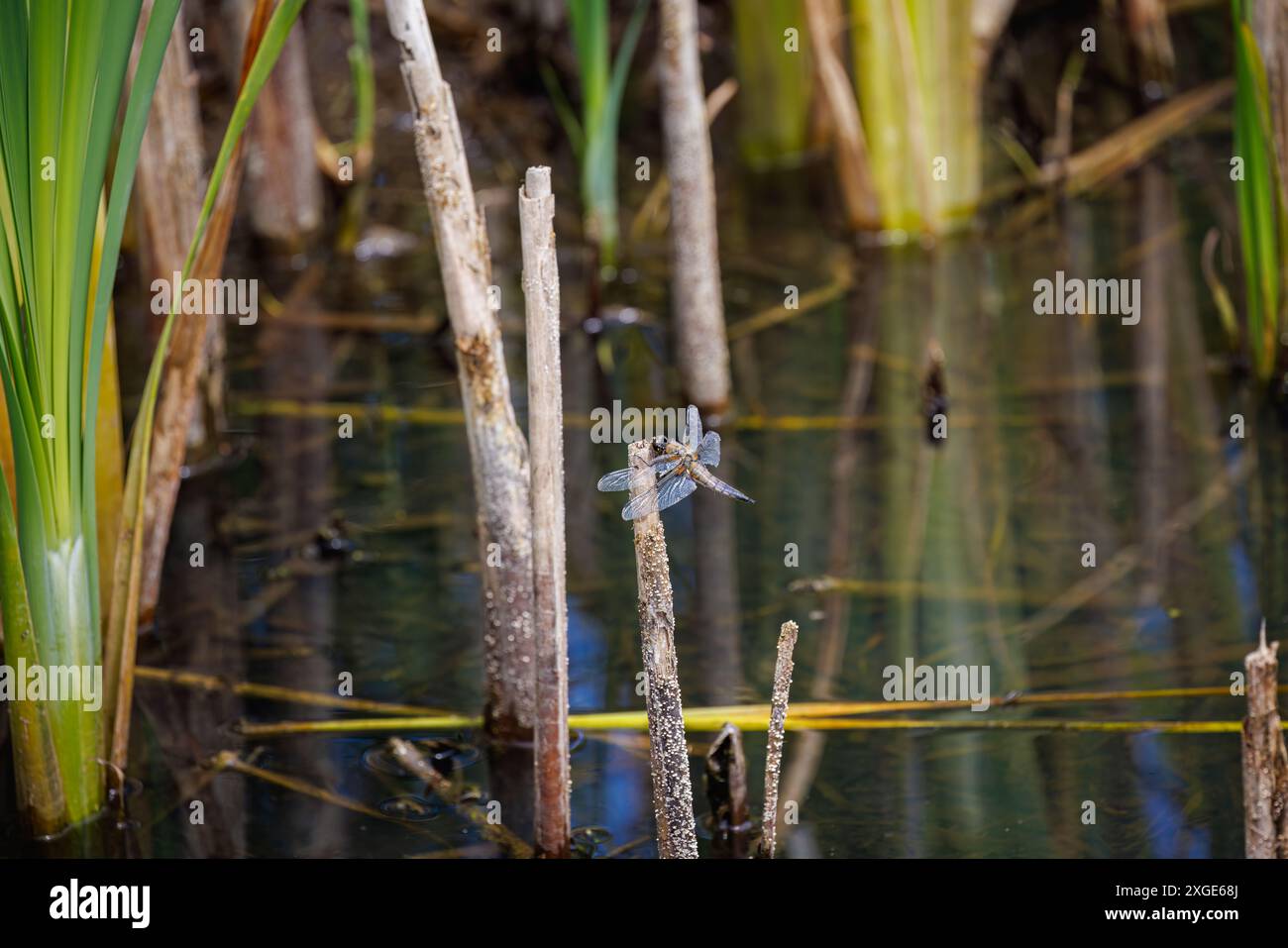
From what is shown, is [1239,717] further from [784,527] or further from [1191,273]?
[1191,273]

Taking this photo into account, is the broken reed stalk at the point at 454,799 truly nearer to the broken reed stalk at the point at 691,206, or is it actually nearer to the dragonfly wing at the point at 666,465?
the dragonfly wing at the point at 666,465

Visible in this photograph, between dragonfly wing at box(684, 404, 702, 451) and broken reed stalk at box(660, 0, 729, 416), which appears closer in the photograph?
dragonfly wing at box(684, 404, 702, 451)

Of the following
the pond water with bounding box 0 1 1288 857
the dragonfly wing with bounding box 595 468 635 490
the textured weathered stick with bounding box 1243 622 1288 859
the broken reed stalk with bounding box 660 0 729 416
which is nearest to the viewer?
the textured weathered stick with bounding box 1243 622 1288 859

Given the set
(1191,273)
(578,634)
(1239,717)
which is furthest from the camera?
(1191,273)

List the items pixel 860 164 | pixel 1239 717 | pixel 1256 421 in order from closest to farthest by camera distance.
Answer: pixel 1239 717 → pixel 1256 421 → pixel 860 164

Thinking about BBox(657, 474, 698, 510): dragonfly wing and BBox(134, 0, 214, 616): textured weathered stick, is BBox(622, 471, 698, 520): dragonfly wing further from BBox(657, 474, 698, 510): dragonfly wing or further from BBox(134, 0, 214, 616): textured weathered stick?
BBox(134, 0, 214, 616): textured weathered stick

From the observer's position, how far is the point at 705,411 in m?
4.34

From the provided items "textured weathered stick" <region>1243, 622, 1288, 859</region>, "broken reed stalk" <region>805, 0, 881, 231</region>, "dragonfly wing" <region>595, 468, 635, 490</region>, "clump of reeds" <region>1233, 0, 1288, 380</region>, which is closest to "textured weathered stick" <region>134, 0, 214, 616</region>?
"dragonfly wing" <region>595, 468, 635, 490</region>

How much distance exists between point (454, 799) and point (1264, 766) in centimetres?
129

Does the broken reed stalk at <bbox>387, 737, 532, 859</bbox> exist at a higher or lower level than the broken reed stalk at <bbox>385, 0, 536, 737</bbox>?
lower

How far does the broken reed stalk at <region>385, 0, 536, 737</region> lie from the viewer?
2.58 metres

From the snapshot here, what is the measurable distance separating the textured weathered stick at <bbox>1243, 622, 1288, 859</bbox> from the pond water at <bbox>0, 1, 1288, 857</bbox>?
38 centimetres

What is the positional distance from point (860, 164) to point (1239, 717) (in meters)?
3.06
